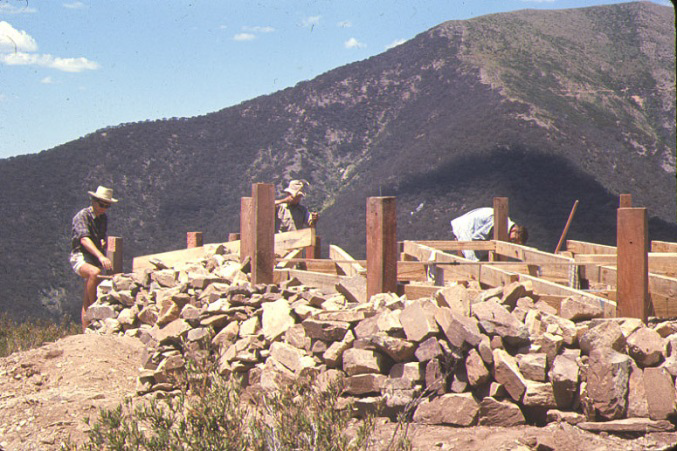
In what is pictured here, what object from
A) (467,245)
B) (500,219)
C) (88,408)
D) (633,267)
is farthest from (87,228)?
(633,267)

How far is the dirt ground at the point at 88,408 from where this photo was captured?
3.80m

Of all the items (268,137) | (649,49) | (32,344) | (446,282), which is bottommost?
(32,344)

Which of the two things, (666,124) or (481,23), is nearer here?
(666,124)

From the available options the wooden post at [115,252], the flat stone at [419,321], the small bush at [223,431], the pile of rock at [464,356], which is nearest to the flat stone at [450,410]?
the pile of rock at [464,356]

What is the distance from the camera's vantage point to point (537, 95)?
1468 inches

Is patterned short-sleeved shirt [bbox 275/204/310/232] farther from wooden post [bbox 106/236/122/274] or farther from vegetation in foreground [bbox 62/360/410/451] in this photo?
vegetation in foreground [bbox 62/360/410/451]

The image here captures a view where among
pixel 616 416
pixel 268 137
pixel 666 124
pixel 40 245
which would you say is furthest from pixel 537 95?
pixel 616 416

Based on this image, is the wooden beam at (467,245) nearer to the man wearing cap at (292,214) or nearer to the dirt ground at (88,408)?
the man wearing cap at (292,214)

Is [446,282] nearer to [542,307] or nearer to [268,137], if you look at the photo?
[542,307]

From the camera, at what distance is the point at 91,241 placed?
8.38 meters

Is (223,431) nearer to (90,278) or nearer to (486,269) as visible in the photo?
(486,269)

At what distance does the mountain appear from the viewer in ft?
81.8

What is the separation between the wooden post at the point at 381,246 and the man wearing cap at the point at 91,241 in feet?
12.6

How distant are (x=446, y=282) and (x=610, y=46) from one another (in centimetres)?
5251
